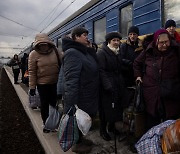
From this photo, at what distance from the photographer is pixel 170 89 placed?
121 inches

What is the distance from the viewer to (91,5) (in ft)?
23.6

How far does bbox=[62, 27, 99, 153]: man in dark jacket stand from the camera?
10.8 feet

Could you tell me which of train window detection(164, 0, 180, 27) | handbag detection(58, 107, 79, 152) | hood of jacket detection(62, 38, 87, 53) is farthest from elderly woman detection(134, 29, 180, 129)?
train window detection(164, 0, 180, 27)

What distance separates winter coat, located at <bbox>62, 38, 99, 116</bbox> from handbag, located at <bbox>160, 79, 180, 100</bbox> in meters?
0.90

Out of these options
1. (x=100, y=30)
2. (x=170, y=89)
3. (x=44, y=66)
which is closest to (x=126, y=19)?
(x=100, y=30)

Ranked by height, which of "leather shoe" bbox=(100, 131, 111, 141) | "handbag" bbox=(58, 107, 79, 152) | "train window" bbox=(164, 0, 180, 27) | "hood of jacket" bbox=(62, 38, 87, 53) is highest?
"train window" bbox=(164, 0, 180, 27)

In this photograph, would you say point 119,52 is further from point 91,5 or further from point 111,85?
point 91,5

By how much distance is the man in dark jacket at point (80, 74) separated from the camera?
3.28 m

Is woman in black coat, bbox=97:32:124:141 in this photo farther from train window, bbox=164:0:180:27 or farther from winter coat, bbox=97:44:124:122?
train window, bbox=164:0:180:27

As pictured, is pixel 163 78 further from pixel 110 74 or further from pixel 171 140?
pixel 171 140

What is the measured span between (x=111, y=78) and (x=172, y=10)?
5.21ft

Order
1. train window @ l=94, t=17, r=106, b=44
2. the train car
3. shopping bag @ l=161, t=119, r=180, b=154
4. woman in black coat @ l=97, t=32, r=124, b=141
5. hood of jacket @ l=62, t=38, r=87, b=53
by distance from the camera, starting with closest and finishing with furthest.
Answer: shopping bag @ l=161, t=119, r=180, b=154
hood of jacket @ l=62, t=38, r=87, b=53
woman in black coat @ l=97, t=32, r=124, b=141
the train car
train window @ l=94, t=17, r=106, b=44

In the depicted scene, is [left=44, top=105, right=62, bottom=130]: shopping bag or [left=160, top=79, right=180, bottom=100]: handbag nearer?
[left=160, top=79, right=180, bottom=100]: handbag

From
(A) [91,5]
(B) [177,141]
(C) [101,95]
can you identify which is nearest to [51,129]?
(C) [101,95]
